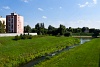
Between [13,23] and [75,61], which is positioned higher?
[13,23]

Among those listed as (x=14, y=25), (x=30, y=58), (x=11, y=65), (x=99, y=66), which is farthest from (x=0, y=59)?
(x=14, y=25)

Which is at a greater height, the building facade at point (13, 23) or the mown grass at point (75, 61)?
the building facade at point (13, 23)

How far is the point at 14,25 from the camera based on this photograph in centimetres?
12738

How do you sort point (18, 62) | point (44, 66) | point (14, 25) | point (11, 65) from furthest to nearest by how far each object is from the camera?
1. point (14, 25)
2. point (18, 62)
3. point (11, 65)
4. point (44, 66)

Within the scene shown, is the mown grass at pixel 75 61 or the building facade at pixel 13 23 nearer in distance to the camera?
the mown grass at pixel 75 61

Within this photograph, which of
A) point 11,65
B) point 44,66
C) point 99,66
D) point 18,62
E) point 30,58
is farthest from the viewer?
point 30,58

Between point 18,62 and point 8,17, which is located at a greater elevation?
point 8,17

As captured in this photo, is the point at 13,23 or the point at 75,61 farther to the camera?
the point at 13,23

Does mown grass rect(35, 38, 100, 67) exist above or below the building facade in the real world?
below

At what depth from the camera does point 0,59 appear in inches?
1075

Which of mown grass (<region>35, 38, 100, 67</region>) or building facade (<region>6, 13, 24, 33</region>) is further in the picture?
building facade (<region>6, 13, 24, 33</region>)

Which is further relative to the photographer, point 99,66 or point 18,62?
point 18,62

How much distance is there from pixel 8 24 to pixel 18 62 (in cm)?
10271

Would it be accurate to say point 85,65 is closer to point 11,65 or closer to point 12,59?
point 11,65
